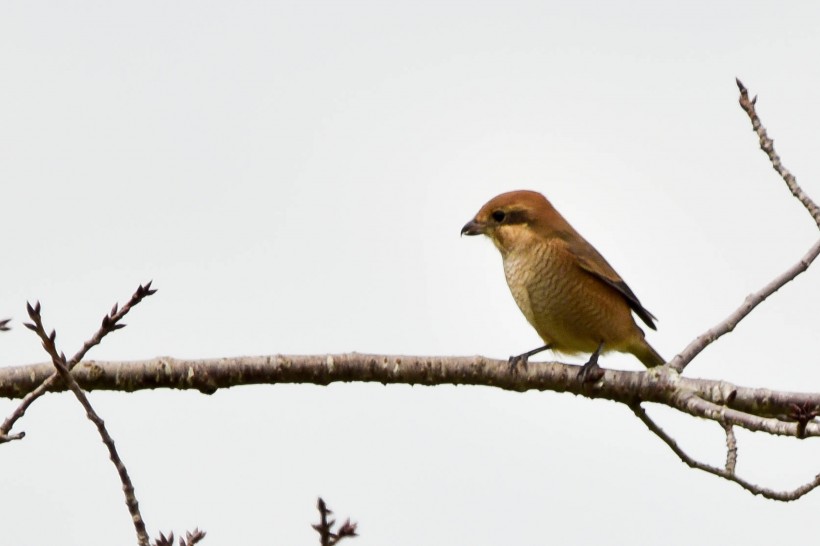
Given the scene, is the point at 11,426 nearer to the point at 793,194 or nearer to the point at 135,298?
the point at 135,298

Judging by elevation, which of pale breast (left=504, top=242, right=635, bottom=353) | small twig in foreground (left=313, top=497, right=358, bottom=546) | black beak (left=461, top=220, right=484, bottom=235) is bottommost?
small twig in foreground (left=313, top=497, right=358, bottom=546)

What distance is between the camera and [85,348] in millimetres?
3229

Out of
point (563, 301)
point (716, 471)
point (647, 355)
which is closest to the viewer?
point (716, 471)

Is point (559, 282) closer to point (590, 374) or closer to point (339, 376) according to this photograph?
point (590, 374)

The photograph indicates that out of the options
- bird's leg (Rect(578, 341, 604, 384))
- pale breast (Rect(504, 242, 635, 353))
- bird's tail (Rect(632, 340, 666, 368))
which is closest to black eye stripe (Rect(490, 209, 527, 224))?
pale breast (Rect(504, 242, 635, 353))

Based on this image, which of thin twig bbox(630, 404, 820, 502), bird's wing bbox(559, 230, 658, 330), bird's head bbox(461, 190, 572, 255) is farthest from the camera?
bird's head bbox(461, 190, 572, 255)

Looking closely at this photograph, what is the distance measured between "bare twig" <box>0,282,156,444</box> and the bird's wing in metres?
3.77

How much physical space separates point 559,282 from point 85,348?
3.77 m

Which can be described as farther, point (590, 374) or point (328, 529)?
point (590, 374)

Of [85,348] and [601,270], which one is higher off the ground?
[601,270]

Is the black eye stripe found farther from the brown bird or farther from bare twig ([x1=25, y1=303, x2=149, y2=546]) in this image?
bare twig ([x1=25, y1=303, x2=149, y2=546])

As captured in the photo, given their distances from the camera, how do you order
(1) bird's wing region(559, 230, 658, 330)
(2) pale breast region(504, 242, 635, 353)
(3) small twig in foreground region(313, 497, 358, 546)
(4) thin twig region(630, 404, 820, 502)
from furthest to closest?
(1) bird's wing region(559, 230, 658, 330)
(2) pale breast region(504, 242, 635, 353)
(4) thin twig region(630, 404, 820, 502)
(3) small twig in foreground region(313, 497, 358, 546)

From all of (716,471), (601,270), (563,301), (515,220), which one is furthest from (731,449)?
(515,220)

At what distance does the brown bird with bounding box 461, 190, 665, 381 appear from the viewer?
646 centimetres
